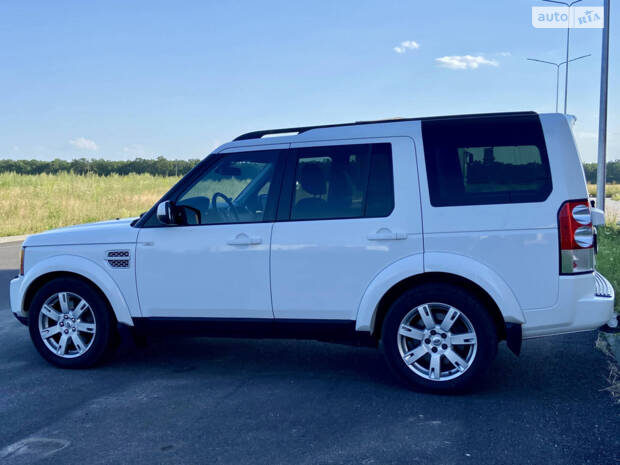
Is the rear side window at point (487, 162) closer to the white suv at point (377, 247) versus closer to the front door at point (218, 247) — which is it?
the white suv at point (377, 247)

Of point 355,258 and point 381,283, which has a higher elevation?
point 355,258

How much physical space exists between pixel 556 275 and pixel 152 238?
3.11 meters

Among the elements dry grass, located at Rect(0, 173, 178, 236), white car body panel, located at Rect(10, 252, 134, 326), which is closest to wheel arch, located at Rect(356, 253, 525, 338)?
white car body panel, located at Rect(10, 252, 134, 326)

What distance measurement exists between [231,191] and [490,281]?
2154 millimetres

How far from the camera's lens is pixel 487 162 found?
5.02 meters

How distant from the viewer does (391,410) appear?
4832 millimetres

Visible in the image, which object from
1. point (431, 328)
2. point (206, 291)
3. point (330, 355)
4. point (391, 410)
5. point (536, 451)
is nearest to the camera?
point (536, 451)

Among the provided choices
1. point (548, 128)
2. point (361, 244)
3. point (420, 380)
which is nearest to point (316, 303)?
point (361, 244)

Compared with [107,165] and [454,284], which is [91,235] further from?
[107,165]

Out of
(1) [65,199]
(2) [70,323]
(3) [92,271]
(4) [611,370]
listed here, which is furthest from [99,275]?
(1) [65,199]

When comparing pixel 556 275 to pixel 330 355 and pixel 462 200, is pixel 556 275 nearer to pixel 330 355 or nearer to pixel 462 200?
pixel 462 200

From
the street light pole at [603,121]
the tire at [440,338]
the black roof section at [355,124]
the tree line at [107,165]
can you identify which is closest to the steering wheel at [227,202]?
the black roof section at [355,124]

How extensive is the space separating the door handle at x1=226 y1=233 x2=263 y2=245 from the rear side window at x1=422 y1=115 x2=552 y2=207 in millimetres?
1365

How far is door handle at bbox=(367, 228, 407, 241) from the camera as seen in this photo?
5098mm
